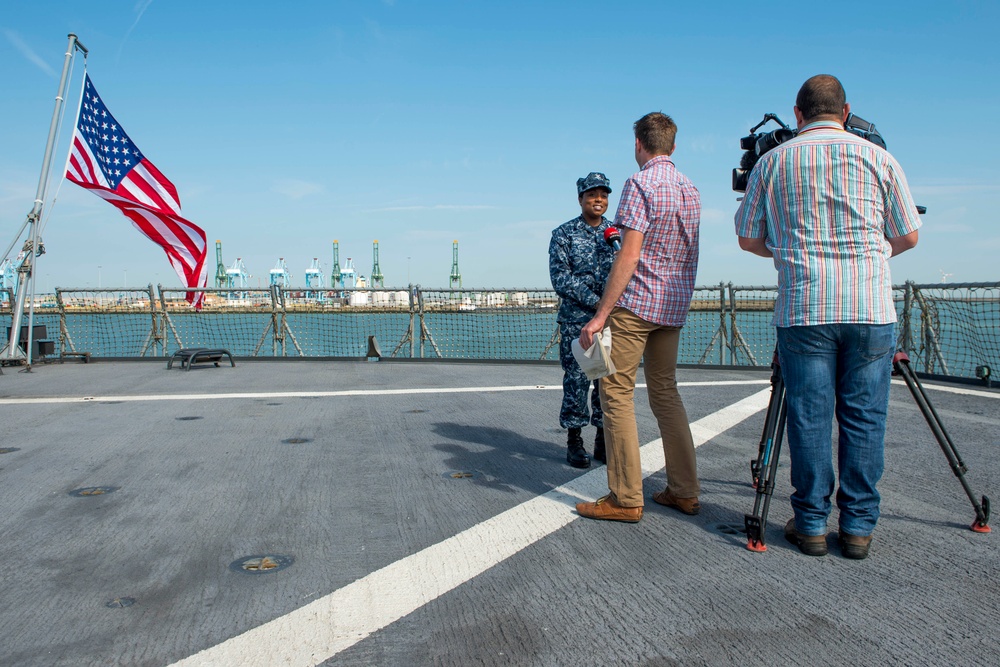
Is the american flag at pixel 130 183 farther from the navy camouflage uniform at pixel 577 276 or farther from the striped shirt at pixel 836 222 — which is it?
the striped shirt at pixel 836 222

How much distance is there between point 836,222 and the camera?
266 cm

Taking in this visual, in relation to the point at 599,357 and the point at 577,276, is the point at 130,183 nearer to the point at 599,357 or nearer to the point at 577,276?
the point at 577,276

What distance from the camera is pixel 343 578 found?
8.36 feet

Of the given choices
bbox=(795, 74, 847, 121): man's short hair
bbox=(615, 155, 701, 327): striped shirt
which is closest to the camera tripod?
bbox=(615, 155, 701, 327): striped shirt

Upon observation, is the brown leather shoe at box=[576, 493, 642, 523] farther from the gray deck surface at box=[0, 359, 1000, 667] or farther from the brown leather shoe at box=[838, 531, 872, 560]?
the brown leather shoe at box=[838, 531, 872, 560]

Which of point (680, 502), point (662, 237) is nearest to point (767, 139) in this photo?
point (662, 237)

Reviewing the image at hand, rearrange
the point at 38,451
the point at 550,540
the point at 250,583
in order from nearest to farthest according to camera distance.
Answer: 1. the point at 250,583
2. the point at 550,540
3. the point at 38,451

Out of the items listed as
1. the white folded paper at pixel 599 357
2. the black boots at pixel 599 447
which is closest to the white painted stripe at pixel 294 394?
the black boots at pixel 599 447

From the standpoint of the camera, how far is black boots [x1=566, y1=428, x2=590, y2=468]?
423 cm

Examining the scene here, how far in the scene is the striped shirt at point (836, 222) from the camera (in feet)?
8.64

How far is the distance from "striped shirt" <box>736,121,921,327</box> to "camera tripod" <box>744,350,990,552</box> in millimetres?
373

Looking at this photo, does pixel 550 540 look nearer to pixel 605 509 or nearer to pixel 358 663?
pixel 605 509

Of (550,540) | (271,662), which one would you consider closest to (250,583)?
(271,662)

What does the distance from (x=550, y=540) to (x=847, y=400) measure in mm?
1290
